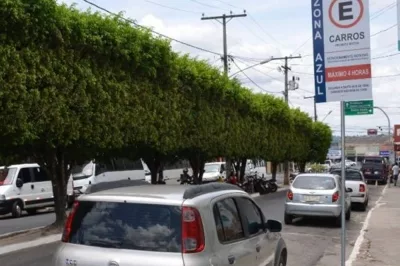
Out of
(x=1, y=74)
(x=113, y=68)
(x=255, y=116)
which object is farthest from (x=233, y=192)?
(x=255, y=116)

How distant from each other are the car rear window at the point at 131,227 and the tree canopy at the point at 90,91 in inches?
291

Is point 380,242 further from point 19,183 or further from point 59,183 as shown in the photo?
point 19,183

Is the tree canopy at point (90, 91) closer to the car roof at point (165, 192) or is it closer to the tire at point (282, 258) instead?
the tire at point (282, 258)

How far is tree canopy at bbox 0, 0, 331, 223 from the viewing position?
13.0 meters

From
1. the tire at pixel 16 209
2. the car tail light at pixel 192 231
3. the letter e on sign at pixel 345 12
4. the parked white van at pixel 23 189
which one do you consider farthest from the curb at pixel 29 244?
the letter e on sign at pixel 345 12

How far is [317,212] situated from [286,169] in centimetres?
3439

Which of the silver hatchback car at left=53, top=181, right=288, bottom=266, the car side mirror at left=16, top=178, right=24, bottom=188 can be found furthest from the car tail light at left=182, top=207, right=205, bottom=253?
the car side mirror at left=16, top=178, right=24, bottom=188

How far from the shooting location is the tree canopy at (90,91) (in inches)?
511

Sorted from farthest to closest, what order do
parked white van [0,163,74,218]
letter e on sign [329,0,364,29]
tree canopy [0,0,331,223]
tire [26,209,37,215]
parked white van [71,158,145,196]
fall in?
parked white van [71,158,145,196]
tire [26,209,37,215]
parked white van [0,163,74,218]
tree canopy [0,0,331,223]
letter e on sign [329,0,364,29]

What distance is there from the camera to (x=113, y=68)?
16.5 m

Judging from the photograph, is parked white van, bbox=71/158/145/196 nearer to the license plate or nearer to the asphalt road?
the asphalt road

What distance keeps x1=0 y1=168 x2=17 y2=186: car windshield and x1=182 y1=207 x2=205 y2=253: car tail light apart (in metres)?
18.4

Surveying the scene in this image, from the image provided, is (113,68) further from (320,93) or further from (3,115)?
(320,93)

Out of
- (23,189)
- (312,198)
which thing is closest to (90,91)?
(312,198)
